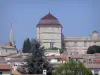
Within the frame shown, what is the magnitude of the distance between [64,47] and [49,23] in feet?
22.4

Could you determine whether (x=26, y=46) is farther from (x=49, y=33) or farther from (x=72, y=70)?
(x=72, y=70)

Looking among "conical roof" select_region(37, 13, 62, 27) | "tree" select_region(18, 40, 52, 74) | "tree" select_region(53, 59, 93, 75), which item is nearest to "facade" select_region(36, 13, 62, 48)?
"conical roof" select_region(37, 13, 62, 27)

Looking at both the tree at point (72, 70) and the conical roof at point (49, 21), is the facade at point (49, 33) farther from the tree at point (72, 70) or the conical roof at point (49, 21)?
the tree at point (72, 70)

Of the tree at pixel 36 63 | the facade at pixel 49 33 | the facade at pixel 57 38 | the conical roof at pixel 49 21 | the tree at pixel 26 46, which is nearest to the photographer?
the tree at pixel 36 63

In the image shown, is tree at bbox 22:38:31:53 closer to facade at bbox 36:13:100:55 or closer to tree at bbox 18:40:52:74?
facade at bbox 36:13:100:55

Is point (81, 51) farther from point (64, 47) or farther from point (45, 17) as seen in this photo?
point (45, 17)

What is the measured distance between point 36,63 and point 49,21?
83.9 m

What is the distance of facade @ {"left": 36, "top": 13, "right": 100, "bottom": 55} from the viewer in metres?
122

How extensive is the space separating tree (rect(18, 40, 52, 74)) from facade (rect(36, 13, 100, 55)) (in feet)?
240

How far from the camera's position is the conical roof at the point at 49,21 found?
407 feet

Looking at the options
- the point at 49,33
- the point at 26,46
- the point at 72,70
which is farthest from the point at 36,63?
the point at 49,33

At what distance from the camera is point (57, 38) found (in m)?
123

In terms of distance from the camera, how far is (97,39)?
432 feet

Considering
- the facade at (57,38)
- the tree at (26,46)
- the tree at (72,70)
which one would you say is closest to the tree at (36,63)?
the tree at (72,70)
